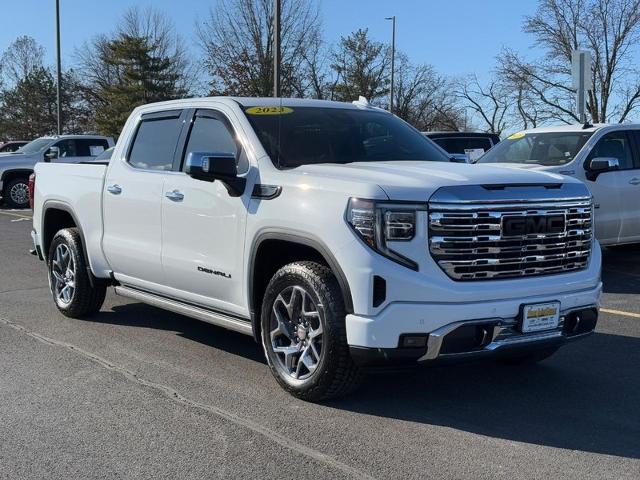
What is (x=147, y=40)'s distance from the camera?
1726 inches

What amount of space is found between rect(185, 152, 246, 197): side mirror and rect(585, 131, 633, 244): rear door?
19.3 feet

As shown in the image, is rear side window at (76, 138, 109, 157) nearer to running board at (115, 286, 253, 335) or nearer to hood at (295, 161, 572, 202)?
running board at (115, 286, 253, 335)

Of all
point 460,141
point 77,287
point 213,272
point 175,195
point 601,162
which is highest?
point 460,141

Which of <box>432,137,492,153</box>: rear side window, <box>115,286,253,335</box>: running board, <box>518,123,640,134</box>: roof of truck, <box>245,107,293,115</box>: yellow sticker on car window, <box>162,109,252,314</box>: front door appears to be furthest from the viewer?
<box>432,137,492,153</box>: rear side window

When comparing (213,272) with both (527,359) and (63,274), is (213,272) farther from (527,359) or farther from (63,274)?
(63,274)

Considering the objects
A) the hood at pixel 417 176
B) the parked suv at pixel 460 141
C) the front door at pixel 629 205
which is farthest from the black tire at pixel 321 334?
the parked suv at pixel 460 141

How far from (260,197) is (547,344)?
6.49 ft

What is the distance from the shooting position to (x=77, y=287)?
6.88 m

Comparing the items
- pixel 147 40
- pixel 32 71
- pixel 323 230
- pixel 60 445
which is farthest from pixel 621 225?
pixel 32 71

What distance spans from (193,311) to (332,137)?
64.3 inches

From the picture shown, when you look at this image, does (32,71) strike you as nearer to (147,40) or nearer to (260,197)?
(147,40)

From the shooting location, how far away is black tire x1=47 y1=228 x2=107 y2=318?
6.87 meters


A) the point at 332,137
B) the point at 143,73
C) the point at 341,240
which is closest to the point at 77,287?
the point at 332,137

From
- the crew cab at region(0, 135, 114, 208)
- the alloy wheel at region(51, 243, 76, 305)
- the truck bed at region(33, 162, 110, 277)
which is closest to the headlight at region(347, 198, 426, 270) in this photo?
the truck bed at region(33, 162, 110, 277)
